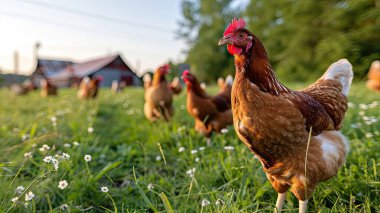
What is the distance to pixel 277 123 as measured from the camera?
4.25 feet

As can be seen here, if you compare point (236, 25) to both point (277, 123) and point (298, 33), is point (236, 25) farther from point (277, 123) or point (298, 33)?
point (298, 33)

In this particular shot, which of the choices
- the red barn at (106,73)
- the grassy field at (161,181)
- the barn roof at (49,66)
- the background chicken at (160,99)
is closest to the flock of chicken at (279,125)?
the grassy field at (161,181)

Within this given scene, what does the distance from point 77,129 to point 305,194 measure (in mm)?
3013

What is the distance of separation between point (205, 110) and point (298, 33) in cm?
1808

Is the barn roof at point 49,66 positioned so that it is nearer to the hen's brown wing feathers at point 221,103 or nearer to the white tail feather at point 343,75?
the hen's brown wing feathers at point 221,103

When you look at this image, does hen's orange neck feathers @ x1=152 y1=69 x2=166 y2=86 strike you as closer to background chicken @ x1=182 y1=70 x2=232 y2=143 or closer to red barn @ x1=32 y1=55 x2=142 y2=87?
background chicken @ x1=182 y1=70 x2=232 y2=143

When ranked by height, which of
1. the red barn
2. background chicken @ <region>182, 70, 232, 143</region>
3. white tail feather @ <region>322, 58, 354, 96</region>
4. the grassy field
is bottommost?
the red barn

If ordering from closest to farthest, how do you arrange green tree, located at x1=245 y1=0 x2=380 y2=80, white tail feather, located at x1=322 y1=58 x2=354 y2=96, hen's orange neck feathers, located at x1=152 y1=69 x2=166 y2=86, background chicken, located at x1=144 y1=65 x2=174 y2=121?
white tail feather, located at x1=322 y1=58 x2=354 y2=96
background chicken, located at x1=144 y1=65 x2=174 y2=121
hen's orange neck feathers, located at x1=152 y1=69 x2=166 y2=86
green tree, located at x1=245 y1=0 x2=380 y2=80

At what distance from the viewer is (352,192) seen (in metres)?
1.70

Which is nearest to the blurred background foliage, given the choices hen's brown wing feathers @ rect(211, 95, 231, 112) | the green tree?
the green tree

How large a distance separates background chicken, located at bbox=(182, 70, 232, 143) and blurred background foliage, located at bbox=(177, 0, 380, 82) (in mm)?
12648

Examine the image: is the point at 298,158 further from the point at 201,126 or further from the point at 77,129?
the point at 77,129

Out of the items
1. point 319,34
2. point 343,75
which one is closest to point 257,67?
point 343,75

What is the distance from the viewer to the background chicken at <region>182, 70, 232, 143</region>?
323cm
